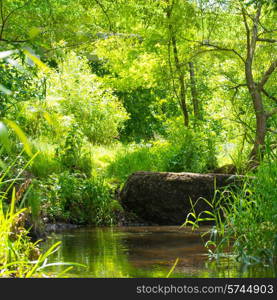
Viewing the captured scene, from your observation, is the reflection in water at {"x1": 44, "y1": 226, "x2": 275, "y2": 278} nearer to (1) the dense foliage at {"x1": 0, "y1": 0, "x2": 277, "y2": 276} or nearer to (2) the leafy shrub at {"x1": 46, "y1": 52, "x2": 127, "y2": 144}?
(1) the dense foliage at {"x1": 0, "y1": 0, "x2": 277, "y2": 276}

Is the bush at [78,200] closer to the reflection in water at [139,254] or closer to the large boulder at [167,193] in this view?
the large boulder at [167,193]

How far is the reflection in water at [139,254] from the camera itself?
4145mm

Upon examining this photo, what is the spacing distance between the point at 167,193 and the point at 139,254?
159 inches

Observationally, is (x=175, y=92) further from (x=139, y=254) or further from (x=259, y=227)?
(x=259, y=227)

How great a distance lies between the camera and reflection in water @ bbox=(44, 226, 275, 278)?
13.6ft

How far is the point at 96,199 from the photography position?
8.98 m

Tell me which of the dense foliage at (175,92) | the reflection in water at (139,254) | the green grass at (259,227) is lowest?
the reflection in water at (139,254)

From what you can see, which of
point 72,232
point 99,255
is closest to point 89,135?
point 72,232

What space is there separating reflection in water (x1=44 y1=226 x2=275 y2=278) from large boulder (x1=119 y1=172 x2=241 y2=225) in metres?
1.45

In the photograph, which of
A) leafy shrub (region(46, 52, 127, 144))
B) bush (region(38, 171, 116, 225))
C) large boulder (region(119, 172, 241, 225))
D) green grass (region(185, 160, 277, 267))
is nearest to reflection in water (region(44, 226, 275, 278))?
green grass (region(185, 160, 277, 267))

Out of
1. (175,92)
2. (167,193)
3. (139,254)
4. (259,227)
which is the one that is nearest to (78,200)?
(167,193)

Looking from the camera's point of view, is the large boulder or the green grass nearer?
the green grass

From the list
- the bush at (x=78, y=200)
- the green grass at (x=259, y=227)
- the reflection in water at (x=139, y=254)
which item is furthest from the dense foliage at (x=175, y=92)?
the green grass at (x=259, y=227)

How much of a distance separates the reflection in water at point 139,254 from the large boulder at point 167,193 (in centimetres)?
145
